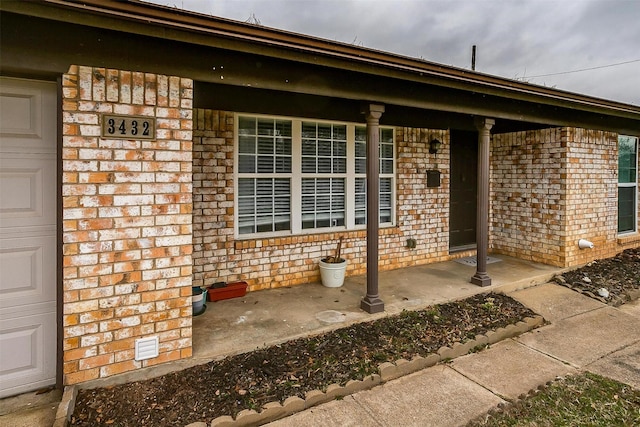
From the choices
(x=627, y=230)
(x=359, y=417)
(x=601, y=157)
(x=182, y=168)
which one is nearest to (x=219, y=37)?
(x=182, y=168)

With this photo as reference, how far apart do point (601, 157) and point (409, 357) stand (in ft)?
17.8

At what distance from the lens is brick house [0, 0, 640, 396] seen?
2.30m

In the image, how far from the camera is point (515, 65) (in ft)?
52.9

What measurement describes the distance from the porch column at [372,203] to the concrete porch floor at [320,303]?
0.13 metres

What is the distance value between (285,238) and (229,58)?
7.80 ft

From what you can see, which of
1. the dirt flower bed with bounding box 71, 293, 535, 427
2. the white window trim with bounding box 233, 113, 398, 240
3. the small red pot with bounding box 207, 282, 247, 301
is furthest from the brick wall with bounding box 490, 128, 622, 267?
the small red pot with bounding box 207, 282, 247, 301

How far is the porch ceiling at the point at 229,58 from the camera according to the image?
2121 millimetres

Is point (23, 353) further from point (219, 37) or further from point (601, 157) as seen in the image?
point (601, 157)

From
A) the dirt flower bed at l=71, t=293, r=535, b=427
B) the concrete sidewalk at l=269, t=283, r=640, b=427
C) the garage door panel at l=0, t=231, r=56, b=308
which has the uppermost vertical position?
the garage door panel at l=0, t=231, r=56, b=308

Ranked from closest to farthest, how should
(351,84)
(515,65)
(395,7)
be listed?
(351,84) → (395,7) → (515,65)

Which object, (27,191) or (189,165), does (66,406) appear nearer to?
(27,191)

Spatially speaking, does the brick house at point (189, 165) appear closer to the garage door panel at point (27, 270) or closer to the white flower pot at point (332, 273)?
the garage door panel at point (27, 270)

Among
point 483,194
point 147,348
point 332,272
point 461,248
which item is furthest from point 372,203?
point 461,248

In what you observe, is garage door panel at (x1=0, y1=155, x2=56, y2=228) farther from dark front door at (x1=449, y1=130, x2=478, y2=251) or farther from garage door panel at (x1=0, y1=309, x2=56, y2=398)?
dark front door at (x1=449, y1=130, x2=478, y2=251)
